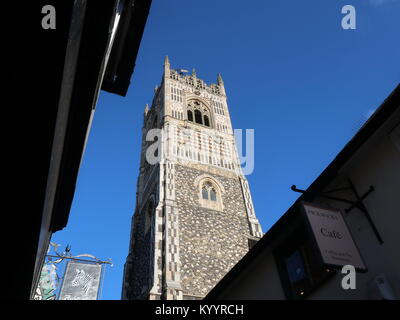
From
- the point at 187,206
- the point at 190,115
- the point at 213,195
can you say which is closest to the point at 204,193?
the point at 213,195

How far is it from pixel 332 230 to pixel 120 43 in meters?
4.99

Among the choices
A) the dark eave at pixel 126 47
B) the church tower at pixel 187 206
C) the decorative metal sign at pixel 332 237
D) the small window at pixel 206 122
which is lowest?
the decorative metal sign at pixel 332 237

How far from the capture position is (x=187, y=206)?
1941 centimetres

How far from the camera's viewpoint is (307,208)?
5555 mm

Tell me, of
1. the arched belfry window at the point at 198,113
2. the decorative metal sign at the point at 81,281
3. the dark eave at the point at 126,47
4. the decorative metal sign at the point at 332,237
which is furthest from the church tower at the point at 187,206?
the decorative metal sign at the point at 332,237

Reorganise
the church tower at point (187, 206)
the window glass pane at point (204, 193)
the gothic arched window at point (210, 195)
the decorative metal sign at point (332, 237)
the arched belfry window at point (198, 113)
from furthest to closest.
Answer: the arched belfry window at point (198, 113)
the window glass pane at point (204, 193)
the gothic arched window at point (210, 195)
the church tower at point (187, 206)
the decorative metal sign at point (332, 237)

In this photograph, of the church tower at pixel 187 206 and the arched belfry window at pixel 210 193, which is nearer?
the church tower at pixel 187 206

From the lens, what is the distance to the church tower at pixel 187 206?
54.4 feet

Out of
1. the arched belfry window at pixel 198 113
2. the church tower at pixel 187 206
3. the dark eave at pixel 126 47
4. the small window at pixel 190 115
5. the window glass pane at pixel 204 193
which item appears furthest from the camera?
the arched belfry window at pixel 198 113

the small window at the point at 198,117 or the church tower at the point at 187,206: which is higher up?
the small window at the point at 198,117

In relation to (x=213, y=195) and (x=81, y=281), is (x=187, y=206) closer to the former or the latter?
(x=213, y=195)

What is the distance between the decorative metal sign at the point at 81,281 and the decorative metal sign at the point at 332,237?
36.3 ft

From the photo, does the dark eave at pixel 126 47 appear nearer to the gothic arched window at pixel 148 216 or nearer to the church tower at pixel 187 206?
the church tower at pixel 187 206
